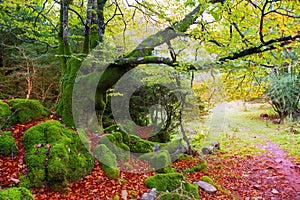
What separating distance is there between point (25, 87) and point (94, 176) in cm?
476

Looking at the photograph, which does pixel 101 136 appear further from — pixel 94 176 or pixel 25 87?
pixel 25 87

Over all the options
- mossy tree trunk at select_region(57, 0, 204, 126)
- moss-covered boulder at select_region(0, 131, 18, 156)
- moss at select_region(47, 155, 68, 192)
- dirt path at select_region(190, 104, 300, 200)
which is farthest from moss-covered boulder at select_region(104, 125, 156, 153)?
moss-covered boulder at select_region(0, 131, 18, 156)

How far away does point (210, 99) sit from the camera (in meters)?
7.87

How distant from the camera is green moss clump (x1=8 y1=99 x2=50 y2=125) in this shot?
3.85m

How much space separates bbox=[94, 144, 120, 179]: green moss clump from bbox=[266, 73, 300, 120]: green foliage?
908 centimetres

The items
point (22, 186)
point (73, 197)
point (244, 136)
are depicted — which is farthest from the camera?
point (244, 136)

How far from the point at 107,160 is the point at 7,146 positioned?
1529 millimetres

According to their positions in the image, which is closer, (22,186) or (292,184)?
(22,186)

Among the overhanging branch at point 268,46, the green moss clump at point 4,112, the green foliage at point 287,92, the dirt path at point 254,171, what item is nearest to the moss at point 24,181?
the green moss clump at point 4,112

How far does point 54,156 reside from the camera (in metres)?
3.15

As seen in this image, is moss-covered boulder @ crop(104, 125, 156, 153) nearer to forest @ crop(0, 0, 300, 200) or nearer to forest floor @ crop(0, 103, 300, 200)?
forest @ crop(0, 0, 300, 200)

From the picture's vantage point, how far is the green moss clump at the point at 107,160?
12.1ft

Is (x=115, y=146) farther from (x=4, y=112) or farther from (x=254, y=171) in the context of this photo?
(x=254, y=171)

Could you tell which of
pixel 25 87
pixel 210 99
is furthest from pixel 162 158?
pixel 25 87
